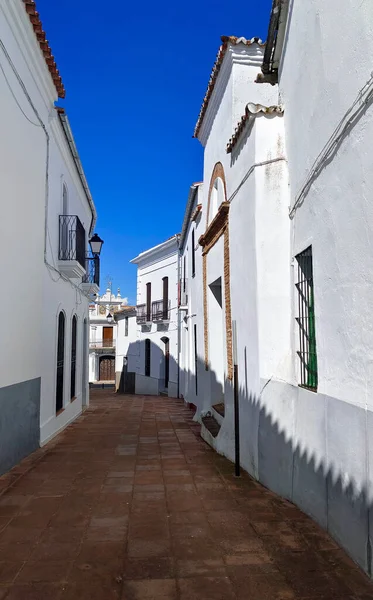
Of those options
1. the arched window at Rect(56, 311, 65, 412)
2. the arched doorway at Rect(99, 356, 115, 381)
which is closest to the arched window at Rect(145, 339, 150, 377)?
the arched window at Rect(56, 311, 65, 412)

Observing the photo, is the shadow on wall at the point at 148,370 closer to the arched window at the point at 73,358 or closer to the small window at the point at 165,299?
the small window at the point at 165,299

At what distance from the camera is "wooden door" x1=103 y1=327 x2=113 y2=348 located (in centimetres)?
3800

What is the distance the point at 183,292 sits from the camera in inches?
685

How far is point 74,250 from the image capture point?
9320mm

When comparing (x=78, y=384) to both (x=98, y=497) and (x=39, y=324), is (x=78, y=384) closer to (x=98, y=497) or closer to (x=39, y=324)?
(x=39, y=324)

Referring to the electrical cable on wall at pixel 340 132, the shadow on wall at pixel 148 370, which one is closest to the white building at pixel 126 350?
the shadow on wall at pixel 148 370

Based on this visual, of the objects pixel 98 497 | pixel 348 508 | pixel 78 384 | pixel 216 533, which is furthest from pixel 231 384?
pixel 78 384

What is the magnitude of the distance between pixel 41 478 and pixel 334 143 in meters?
5.00

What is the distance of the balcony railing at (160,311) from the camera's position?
20362 mm

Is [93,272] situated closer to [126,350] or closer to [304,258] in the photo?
[304,258]

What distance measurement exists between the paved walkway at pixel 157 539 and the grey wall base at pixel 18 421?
302 millimetres

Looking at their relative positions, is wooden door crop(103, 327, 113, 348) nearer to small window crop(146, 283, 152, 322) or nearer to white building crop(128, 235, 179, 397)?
white building crop(128, 235, 179, 397)

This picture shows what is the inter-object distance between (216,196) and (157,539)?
20.7ft

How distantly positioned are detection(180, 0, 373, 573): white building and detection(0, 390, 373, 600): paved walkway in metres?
0.33
